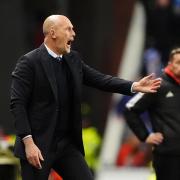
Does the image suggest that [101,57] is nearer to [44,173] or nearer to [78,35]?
[78,35]

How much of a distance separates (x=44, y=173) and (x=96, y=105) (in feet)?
26.6

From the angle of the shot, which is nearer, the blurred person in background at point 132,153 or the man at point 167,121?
the man at point 167,121

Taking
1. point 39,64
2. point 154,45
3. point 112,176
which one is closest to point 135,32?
point 154,45

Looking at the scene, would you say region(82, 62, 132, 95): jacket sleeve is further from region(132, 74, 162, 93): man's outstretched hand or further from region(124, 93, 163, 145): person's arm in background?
region(124, 93, 163, 145): person's arm in background

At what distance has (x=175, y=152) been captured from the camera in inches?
330

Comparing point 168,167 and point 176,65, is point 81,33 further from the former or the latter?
point 168,167

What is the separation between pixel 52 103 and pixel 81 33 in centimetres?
795

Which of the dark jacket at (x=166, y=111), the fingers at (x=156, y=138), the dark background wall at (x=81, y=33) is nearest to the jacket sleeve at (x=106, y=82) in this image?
the dark jacket at (x=166, y=111)

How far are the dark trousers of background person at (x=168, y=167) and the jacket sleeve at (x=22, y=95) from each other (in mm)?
1903

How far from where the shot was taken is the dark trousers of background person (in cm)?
837

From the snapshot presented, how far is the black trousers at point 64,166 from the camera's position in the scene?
699 cm

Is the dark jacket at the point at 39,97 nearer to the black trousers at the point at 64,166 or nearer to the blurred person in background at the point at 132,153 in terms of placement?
the black trousers at the point at 64,166

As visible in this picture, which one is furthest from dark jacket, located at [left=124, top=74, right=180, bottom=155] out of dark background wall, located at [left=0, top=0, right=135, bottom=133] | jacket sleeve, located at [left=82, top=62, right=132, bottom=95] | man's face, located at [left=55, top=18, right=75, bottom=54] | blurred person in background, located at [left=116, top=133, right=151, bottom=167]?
dark background wall, located at [left=0, top=0, right=135, bottom=133]

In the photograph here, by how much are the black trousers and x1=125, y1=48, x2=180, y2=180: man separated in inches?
56.5
